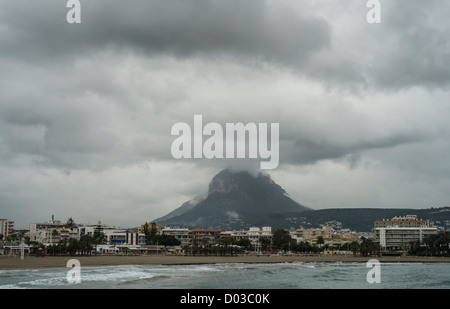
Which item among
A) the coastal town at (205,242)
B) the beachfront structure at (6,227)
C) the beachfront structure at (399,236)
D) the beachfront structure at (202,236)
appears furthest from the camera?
the beachfront structure at (6,227)

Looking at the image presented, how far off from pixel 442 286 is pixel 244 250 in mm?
84471

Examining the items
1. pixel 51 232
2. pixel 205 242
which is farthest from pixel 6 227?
pixel 205 242

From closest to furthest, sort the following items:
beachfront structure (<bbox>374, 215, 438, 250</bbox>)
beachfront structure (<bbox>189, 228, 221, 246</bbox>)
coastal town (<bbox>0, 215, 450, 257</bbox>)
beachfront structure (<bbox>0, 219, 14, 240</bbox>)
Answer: coastal town (<bbox>0, 215, 450, 257</bbox>), beachfront structure (<bbox>374, 215, 438, 250</bbox>), beachfront structure (<bbox>189, 228, 221, 246</bbox>), beachfront structure (<bbox>0, 219, 14, 240</bbox>)

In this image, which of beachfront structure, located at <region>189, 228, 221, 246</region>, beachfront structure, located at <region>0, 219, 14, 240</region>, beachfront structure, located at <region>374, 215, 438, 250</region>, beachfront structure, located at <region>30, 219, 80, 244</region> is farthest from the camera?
beachfront structure, located at <region>0, 219, 14, 240</region>

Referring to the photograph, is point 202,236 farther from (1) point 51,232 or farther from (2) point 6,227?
(2) point 6,227

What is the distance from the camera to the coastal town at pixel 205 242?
110 meters

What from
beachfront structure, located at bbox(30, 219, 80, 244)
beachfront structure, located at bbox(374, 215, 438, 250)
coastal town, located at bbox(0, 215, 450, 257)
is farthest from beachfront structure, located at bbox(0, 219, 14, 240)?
beachfront structure, located at bbox(374, 215, 438, 250)

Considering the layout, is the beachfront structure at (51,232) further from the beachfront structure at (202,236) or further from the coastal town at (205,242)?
the beachfront structure at (202,236)

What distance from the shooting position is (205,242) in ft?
419

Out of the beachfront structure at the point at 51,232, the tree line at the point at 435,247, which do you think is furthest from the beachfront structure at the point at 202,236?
the tree line at the point at 435,247

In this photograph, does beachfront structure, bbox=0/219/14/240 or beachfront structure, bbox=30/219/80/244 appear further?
beachfront structure, bbox=0/219/14/240

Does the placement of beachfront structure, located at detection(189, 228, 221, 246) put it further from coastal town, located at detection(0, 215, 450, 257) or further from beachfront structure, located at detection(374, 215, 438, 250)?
beachfront structure, located at detection(374, 215, 438, 250)

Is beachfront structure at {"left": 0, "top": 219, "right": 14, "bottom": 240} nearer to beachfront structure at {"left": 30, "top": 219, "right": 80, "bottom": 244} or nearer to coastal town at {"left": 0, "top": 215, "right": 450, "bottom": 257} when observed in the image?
coastal town at {"left": 0, "top": 215, "right": 450, "bottom": 257}

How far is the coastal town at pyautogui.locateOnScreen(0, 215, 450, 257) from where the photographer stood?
109812 mm
